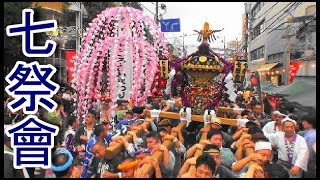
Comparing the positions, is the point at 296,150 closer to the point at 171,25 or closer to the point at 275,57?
the point at 171,25

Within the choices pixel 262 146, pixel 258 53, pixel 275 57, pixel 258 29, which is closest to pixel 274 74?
pixel 275 57

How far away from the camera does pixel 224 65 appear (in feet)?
23.0

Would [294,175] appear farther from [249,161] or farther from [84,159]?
[84,159]

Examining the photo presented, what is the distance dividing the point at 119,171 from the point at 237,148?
1.81m

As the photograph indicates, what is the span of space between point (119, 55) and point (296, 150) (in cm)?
544

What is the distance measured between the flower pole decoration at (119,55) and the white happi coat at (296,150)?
4053 mm

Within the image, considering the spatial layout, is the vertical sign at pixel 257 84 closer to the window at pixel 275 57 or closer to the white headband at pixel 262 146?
the white headband at pixel 262 146

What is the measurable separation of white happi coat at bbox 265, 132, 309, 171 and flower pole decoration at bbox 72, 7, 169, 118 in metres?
4.05

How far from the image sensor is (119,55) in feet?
29.5

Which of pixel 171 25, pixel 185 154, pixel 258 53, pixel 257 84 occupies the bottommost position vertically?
pixel 185 154

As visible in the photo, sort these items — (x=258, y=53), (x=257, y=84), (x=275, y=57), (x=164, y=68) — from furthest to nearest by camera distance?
1. (x=258, y=53)
2. (x=275, y=57)
3. (x=257, y=84)
4. (x=164, y=68)

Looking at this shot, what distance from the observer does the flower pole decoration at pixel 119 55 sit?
28.2 feet

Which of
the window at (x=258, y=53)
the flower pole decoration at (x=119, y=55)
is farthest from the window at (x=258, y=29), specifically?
the flower pole decoration at (x=119, y=55)

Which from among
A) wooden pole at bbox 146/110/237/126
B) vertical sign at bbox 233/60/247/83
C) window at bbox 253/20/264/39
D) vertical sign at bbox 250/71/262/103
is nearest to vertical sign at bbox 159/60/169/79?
wooden pole at bbox 146/110/237/126
